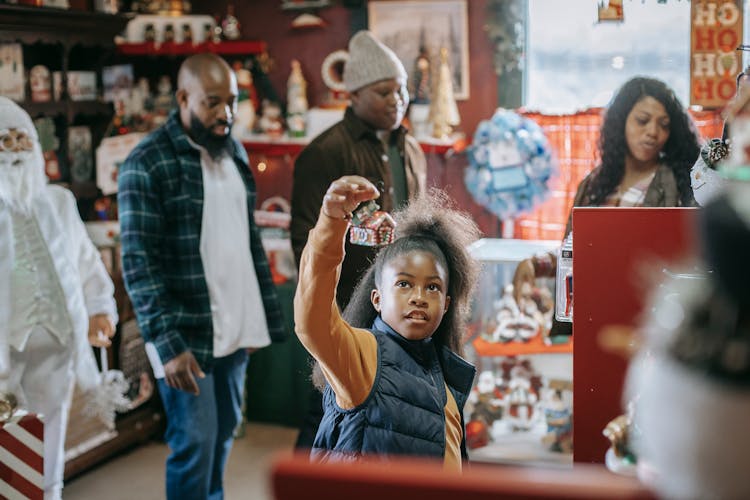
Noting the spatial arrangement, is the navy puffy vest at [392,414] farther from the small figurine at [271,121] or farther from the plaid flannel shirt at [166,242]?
the small figurine at [271,121]

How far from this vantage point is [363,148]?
322cm

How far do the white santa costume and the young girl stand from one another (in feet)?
4.41

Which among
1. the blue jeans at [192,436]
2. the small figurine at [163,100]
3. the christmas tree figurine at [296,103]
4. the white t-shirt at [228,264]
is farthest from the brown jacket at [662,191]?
the small figurine at [163,100]

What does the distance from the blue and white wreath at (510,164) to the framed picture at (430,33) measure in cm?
45

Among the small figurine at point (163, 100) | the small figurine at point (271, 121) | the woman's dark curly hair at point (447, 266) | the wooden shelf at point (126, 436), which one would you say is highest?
the small figurine at point (163, 100)

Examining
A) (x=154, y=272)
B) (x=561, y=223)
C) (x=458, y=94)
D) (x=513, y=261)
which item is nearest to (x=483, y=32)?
(x=458, y=94)

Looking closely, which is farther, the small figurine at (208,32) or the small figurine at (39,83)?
the small figurine at (208,32)

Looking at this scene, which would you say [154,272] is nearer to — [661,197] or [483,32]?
[661,197]

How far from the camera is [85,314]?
307 centimetres

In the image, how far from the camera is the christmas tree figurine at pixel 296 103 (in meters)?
4.80

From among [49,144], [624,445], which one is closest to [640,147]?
[624,445]

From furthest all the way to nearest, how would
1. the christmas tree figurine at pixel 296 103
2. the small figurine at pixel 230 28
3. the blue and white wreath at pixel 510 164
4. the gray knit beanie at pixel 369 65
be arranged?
the small figurine at pixel 230 28, the christmas tree figurine at pixel 296 103, the blue and white wreath at pixel 510 164, the gray knit beanie at pixel 369 65

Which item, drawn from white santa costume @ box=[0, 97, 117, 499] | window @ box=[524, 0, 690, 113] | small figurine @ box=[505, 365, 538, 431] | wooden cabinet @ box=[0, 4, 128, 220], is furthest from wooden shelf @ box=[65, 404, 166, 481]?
window @ box=[524, 0, 690, 113]

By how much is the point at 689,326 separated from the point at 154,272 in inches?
89.4
